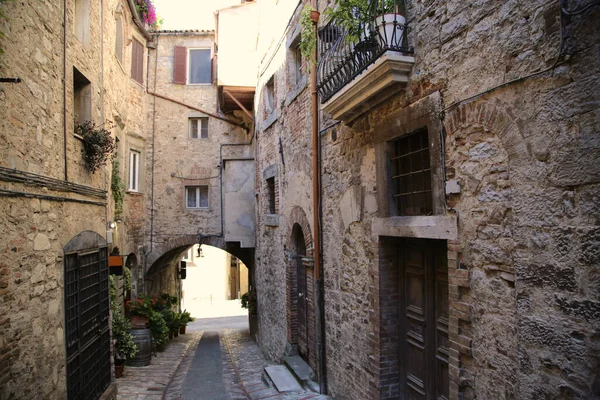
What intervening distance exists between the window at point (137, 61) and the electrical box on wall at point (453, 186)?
1214 cm

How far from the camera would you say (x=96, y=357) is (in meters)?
6.84

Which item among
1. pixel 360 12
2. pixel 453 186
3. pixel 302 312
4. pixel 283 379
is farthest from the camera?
pixel 302 312

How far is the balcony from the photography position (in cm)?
419

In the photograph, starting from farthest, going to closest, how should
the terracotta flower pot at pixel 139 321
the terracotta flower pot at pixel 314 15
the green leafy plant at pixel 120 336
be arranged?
the terracotta flower pot at pixel 139 321, the green leafy plant at pixel 120 336, the terracotta flower pot at pixel 314 15

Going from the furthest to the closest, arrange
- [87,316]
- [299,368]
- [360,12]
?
[299,368] < [87,316] < [360,12]

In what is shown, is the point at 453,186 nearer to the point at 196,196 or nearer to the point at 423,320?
the point at 423,320

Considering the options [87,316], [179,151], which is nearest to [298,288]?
[87,316]

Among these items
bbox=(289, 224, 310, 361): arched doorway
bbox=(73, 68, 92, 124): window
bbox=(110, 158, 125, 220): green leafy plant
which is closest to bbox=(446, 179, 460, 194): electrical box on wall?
bbox=(289, 224, 310, 361): arched doorway

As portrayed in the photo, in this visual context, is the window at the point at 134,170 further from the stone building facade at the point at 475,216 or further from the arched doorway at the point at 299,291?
the stone building facade at the point at 475,216

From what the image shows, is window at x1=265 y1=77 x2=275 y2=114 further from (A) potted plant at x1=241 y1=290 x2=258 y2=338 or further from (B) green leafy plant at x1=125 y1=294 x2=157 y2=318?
(B) green leafy plant at x1=125 y1=294 x2=157 y2=318

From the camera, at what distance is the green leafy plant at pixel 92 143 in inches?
269

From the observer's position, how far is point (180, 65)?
1537 centimetres

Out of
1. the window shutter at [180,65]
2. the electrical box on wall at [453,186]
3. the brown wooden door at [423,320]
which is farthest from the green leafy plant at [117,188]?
the electrical box on wall at [453,186]

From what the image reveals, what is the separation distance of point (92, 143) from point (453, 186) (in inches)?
210
